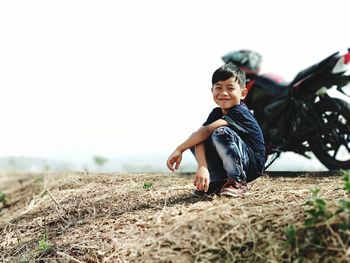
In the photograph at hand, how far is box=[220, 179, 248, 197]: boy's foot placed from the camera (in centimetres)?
347

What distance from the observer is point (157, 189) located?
13.8ft

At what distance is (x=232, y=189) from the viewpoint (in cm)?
348

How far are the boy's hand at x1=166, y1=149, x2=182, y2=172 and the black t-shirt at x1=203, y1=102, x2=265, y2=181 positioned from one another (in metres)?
0.35

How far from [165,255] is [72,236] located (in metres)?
1.00

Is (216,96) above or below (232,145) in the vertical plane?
above

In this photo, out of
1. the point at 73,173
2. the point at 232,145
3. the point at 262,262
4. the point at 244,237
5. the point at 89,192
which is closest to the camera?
the point at 262,262

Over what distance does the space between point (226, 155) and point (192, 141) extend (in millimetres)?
259

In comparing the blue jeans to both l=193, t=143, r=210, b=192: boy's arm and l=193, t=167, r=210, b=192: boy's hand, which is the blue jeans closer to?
l=193, t=143, r=210, b=192: boy's arm

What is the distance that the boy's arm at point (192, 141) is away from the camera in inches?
136

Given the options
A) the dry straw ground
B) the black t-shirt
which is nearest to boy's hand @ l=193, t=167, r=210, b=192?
the dry straw ground

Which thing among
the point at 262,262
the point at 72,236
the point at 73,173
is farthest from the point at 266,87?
the point at 262,262

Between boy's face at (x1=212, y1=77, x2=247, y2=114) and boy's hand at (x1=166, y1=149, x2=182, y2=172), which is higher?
boy's face at (x1=212, y1=77, x2=247, y2=114)

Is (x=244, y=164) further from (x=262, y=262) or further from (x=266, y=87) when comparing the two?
(x=266, y=87)


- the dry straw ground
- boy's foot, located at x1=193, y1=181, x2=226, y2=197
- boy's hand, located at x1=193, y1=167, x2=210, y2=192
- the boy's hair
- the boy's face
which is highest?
the boy's hair
